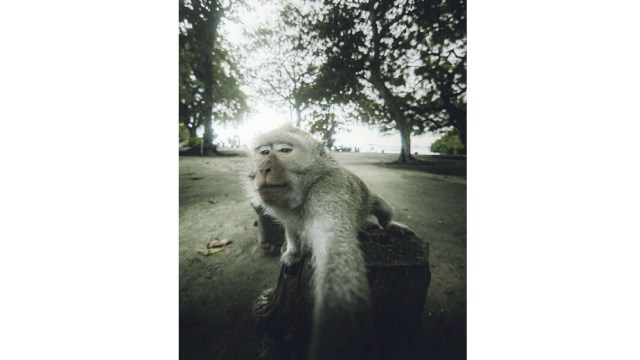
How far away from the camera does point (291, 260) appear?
1.65 metres

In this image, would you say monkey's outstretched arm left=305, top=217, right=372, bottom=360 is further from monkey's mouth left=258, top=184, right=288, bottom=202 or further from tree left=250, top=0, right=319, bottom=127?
tree left=250, top=0, right=319, bottom=127

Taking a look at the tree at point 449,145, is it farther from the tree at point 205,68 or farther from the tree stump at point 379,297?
the tree at point 205,68

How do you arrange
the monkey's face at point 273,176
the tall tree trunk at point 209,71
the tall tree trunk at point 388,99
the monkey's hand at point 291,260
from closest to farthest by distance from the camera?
1. the monkey's face at point 273,176
2. the monkey's hand at point 291,260
3. the tall tree trunk at point 388,99
4. the tall tree trunk at point 209,71

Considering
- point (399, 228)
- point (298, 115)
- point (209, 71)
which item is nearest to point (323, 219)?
point (399, 228)

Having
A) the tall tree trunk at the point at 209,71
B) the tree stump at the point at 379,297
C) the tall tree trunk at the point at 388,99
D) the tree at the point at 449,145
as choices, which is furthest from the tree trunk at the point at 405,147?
the tall tree trunk at the point at 209,71

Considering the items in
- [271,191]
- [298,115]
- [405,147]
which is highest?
[298,115]

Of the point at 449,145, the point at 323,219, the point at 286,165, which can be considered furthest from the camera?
the point at 449,145

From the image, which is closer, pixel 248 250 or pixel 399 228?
pixel 399 228

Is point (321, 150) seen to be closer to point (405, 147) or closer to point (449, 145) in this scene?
point (405, 147)

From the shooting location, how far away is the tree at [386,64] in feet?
6.06

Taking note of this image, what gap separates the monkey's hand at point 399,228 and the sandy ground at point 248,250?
0.13 m

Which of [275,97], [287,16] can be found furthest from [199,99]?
[287,16]

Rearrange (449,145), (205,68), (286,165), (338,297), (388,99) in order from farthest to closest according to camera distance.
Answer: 1. (205,68)
2. (388,99)
3. (449,145)
4. (286,165)
5. (338,297)

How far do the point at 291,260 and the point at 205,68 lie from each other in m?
Answer: 1.49
